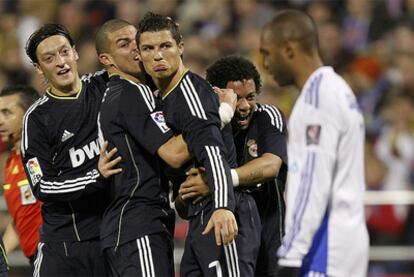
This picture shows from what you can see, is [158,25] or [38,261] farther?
[38,261]

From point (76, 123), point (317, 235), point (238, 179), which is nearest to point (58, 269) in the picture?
point (76, 123)

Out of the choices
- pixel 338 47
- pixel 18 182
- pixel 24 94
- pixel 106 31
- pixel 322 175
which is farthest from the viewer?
pixel 338 47

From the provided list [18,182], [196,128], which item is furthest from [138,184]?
[18,182]

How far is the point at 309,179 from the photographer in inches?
191

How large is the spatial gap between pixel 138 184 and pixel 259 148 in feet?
3.00

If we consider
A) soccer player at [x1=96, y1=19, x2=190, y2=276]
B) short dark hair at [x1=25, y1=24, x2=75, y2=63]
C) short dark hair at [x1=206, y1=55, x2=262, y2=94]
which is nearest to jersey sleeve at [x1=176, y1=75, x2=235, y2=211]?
soccer player at [x1=96, y1=19, x2=190, y2=276]

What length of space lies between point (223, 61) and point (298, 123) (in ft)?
5.40

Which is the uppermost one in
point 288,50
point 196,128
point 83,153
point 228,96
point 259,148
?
point 288,50

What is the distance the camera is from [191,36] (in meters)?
13.0

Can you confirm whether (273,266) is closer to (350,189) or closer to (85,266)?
(85,266)

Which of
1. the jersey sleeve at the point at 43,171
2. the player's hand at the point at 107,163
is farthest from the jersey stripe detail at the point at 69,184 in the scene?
the player's hand at the point at 107,163

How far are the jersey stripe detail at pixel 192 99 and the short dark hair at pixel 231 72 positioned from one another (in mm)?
584

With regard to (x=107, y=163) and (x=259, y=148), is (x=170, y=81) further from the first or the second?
(x=259, y=148)

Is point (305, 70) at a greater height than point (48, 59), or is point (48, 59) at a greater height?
point (48, 59)
